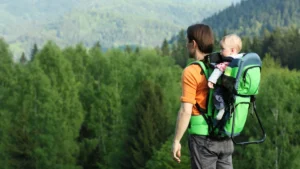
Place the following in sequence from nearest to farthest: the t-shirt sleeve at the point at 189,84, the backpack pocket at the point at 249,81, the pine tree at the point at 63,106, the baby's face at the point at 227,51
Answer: the backpack pocket at the point at 249,81
the t-shirt sleeve at the point at 189,84
the baby's face at the point at 227,51
the pine tree at the point at 63,106

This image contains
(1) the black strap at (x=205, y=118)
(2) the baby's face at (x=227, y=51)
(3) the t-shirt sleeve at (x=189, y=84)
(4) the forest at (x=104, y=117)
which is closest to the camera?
(3) the t-shirt sleeve at (x=189, y=84)

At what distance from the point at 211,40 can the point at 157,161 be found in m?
34.0

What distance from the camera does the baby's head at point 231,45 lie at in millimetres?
6730

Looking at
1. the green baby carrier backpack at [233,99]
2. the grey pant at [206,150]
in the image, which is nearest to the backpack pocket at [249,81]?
the green baby carrier backpack at [233,99]

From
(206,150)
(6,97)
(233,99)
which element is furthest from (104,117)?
(233,99)

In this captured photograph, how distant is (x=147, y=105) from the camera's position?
159 feet

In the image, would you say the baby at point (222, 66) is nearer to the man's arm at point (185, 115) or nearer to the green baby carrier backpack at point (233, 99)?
the green baby carrier backpack at point (233, 99)

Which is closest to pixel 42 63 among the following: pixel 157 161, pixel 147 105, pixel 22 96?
pixel 22 96

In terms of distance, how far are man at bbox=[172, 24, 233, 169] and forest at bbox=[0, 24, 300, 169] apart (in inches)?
1207

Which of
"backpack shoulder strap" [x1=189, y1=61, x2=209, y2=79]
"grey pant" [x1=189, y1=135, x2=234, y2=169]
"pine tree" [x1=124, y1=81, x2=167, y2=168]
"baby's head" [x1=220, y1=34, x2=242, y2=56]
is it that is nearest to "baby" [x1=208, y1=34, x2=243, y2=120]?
"baby's head" [x1=220, y1=34, x2=242, y2=56]

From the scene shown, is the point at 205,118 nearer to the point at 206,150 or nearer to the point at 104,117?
the point at 206,150

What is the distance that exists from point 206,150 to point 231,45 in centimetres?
129

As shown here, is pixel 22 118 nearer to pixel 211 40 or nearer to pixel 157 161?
pixel 157 161

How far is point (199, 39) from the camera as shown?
22.2 ft
